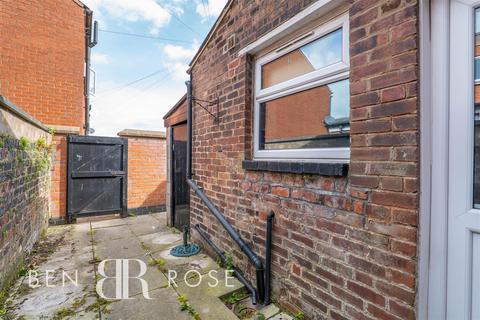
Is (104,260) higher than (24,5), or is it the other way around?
(24,5)

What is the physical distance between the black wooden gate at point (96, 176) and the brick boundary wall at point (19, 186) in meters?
0.77

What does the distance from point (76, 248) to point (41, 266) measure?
0.63m

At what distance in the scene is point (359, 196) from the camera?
146 centimetres

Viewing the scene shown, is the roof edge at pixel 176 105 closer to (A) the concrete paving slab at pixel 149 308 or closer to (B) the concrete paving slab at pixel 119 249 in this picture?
(B) the concrete paving slab at pixel 119 249

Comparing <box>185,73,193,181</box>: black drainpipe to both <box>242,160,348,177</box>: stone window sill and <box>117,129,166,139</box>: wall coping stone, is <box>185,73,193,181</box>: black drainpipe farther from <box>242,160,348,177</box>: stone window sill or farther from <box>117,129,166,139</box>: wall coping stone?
<box>117,129,166,139</box>: wall coping stone

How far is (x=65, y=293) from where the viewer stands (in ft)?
Result: 7.80

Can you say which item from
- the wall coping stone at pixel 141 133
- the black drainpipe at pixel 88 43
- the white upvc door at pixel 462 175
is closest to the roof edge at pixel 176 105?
the wall coping stone at pixel 141 133

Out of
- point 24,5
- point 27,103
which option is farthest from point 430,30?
point 24,5

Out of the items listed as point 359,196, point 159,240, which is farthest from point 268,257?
point 159,240

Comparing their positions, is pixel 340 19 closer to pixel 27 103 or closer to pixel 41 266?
pixel 41 266

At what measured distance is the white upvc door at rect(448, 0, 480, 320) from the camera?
1133 mm

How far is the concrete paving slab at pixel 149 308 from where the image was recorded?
201 centimetres

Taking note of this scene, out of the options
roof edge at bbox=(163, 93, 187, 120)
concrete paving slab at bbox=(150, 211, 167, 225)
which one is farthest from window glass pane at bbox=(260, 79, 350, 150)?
concrete paving slab at bbox=(150, 211, 167, 225)

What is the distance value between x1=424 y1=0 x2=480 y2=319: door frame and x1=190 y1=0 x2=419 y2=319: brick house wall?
6cm
